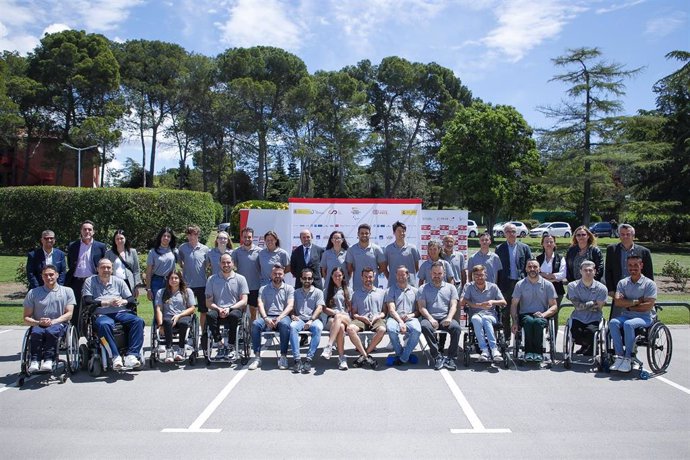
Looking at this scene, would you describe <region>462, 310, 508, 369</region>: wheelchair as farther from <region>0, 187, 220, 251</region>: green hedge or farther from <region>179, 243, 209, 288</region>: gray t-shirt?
<region>0, 187, 220, 251</region>: green hedge

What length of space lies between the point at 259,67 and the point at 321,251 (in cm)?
4084

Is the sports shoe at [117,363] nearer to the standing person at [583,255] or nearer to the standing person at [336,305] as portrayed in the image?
the standing person at [336,305]

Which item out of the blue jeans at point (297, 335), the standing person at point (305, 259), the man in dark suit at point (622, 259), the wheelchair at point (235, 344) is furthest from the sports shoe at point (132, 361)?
the man in dark suit at point (622, 259)

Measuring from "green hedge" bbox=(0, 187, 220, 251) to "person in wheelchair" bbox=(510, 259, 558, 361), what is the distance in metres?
18.1

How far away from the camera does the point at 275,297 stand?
7.95m

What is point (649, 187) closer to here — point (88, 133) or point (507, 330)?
point (507, 330)

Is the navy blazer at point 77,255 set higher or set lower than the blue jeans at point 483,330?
higher

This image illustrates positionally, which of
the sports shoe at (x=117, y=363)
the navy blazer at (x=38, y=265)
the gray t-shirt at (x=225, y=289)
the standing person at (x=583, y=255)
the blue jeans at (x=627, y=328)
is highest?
the standing person at (x=583, y=255)

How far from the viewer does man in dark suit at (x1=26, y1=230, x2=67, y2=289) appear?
24.8 ft

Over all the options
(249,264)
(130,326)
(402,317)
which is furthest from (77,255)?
(402,317)

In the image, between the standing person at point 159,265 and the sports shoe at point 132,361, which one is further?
the standing person at point 159,265

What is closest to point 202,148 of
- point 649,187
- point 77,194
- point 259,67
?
point 259,67

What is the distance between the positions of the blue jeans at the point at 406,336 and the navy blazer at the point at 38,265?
14.2 ft

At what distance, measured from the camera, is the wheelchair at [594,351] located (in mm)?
7256
